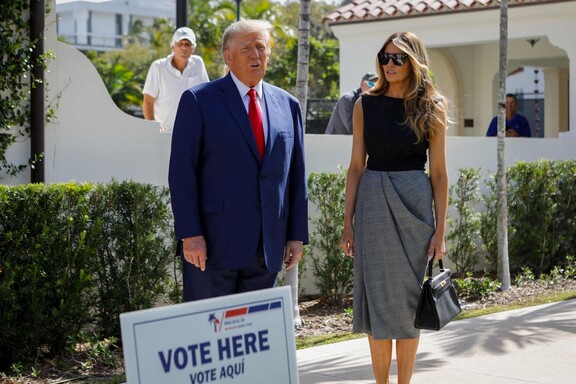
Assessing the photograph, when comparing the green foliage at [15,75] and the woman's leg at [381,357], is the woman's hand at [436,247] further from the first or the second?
the green foliage at [15,75]

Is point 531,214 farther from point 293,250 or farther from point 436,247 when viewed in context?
point 293,250

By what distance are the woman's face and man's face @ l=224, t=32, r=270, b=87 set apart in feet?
2.63

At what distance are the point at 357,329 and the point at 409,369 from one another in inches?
14.5

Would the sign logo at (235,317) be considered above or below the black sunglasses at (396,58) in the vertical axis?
below

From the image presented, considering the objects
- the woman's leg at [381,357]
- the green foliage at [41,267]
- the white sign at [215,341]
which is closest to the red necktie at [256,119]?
the white sign at [215,341]

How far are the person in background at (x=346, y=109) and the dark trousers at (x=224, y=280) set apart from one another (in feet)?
15.9

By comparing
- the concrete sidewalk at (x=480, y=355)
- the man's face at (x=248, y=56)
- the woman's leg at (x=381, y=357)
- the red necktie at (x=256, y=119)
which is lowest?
the concrete sidewalk at (x=480, y=355)

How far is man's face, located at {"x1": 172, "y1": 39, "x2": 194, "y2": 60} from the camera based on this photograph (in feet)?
31.5

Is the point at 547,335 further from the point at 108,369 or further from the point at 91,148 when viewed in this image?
the point at 91,148

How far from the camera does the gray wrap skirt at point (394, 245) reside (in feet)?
18.0

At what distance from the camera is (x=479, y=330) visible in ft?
26.2

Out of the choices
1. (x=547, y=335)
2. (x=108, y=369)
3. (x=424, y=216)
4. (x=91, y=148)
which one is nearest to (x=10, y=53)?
(x=91, y=148)

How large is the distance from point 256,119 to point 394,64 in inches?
35.9

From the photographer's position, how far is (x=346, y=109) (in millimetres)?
10344
